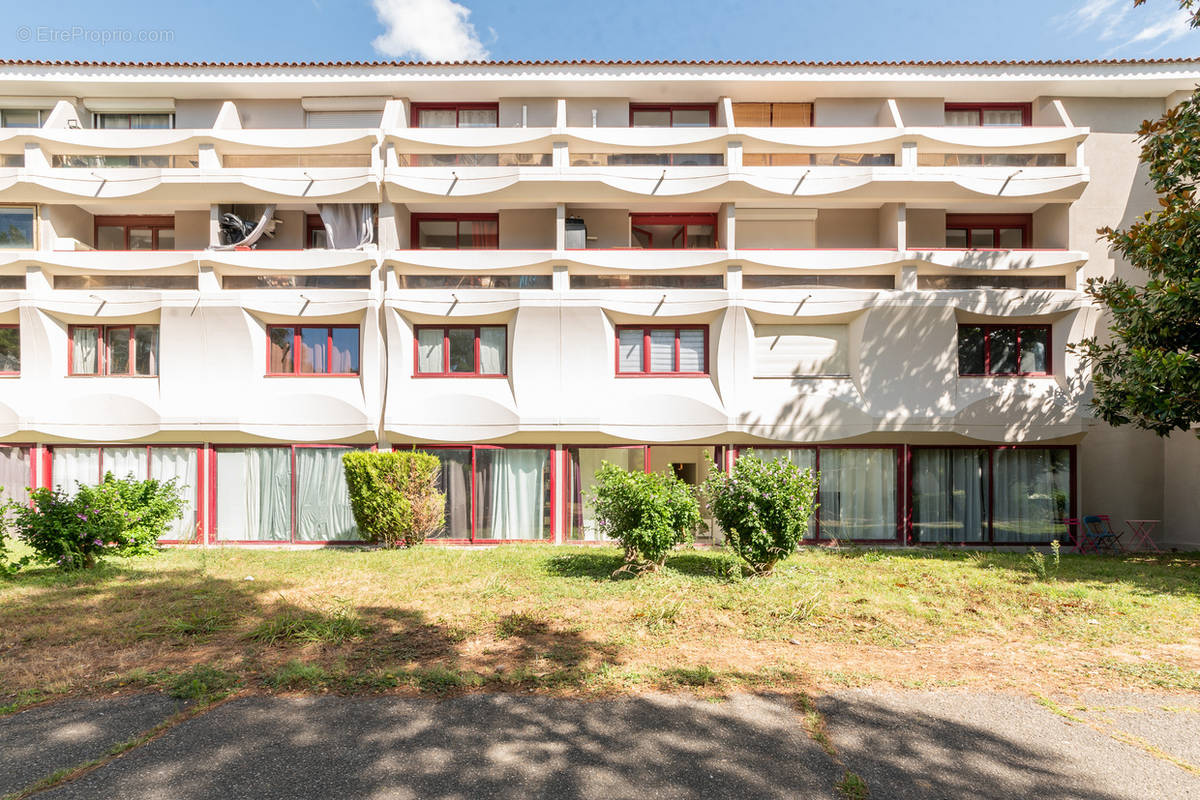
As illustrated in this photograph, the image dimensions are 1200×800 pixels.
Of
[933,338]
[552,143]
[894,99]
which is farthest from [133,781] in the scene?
[894,99]

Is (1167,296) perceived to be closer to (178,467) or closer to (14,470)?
(178,467)

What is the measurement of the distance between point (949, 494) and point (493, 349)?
43.0 feet

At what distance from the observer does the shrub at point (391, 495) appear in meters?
13.8

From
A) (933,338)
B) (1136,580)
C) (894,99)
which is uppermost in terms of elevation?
(894,99)

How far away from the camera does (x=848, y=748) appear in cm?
502

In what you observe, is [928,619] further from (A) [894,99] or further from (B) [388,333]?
(A) [894,99]

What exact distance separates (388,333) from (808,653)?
41.3 ft

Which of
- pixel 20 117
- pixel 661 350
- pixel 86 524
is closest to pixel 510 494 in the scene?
pixel 661 350

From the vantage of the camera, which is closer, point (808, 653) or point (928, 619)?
point (808, 653)

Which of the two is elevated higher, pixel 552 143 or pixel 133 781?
pixel 552 143

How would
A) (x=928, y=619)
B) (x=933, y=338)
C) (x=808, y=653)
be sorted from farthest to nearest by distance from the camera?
(x=933, y=338)
(x=928, y=619)
(x=808, y=653)

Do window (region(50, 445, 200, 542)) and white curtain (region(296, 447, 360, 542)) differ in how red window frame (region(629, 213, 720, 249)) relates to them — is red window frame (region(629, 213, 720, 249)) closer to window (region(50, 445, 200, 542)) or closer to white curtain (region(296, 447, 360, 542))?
white curtain (region(296, 447, 360, 542))

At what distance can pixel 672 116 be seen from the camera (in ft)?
55.3

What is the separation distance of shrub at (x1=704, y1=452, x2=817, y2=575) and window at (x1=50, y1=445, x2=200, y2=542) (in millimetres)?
13942
